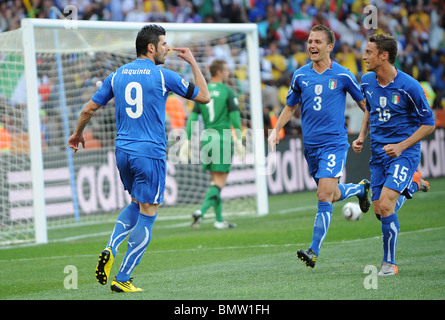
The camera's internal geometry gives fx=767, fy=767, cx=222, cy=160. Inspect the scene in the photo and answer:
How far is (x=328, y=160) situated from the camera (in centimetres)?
743

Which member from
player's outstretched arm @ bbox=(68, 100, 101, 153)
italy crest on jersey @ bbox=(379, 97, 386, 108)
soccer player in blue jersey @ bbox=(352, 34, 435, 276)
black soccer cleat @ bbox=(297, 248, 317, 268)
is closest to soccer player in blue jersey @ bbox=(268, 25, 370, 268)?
soccer player in blue jersey @ bbox=(352, 34, 435, 276)

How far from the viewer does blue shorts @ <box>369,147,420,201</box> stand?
22.7ft

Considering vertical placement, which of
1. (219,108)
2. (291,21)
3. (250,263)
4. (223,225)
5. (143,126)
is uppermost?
(291,21)

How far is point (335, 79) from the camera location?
7547 mm

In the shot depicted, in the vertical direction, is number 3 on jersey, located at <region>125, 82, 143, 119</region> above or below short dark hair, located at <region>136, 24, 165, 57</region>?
below

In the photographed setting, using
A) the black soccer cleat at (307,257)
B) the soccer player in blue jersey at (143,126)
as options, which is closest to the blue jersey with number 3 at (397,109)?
the black soccer cleat at (307,257)

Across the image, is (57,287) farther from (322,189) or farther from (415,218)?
(415,218)

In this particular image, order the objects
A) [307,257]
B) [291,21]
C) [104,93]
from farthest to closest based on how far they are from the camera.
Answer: [291,21] → [307,257] → [104,93]

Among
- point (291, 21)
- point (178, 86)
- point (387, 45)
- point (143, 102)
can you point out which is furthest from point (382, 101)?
point (291, 21)

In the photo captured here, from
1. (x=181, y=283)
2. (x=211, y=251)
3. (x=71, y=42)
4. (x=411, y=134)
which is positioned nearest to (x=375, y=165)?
(x=411, y=134)

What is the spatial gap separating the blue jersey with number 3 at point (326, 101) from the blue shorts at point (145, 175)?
1.94m

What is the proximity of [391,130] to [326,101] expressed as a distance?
2.47 feet

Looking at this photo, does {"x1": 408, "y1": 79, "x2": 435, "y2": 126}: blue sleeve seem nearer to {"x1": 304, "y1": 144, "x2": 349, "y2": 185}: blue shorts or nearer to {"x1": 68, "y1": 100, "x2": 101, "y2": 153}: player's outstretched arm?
{"x1": 304, "y1": 144, "x2": 349, "y2": 185}: blue shorts

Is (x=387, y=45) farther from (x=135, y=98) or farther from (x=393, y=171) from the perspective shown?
(x=135, y=98)
